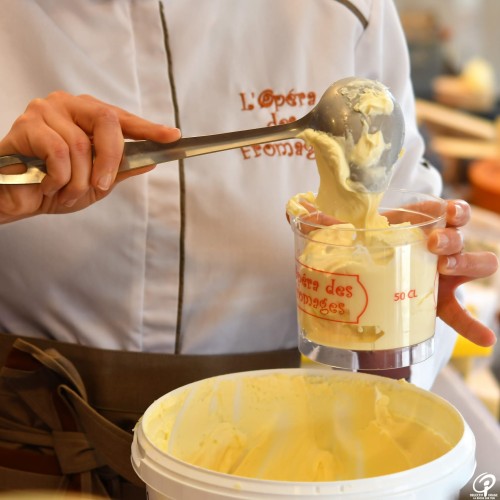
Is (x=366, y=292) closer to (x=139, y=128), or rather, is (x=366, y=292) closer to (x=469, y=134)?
(x=139, y=128)

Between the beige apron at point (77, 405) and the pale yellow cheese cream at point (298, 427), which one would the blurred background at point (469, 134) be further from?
the beige apron at point (77, 405)

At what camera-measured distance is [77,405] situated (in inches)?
39.1

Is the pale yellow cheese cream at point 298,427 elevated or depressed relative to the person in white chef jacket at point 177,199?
depressed

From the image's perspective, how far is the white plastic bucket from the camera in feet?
2.27

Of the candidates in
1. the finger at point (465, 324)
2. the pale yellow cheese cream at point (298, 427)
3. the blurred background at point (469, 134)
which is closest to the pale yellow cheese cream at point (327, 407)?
the pale yellow cheese cream at point (298, 427)

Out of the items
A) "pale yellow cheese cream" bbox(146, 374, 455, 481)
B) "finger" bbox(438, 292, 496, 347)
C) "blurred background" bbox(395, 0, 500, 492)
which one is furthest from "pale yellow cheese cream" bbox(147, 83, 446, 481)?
"blurred background" bbox(395, 0, 500, 492)

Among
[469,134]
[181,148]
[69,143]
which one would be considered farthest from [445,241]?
[469,134]

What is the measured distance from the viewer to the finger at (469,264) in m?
0.91

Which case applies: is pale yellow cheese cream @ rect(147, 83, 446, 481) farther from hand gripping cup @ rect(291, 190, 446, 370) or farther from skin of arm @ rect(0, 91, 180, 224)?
skin of arm @ rect(0, 91, 180, 224)

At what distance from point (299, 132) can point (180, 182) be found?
27 centimetres

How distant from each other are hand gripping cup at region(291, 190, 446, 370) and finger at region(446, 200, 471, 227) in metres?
0.03

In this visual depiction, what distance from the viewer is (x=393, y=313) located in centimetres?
86

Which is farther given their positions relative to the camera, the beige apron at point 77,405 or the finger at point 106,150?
the beige apron at point 77,405

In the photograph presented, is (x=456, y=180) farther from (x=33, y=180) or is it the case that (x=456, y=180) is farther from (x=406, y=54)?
(x=33, y=180)
